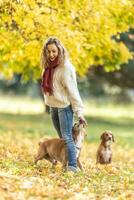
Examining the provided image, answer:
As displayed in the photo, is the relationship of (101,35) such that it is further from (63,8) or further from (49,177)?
(49,177)

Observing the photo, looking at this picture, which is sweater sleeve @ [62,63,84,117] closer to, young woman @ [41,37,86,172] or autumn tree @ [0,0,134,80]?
young woman @ [41,37,86,172]

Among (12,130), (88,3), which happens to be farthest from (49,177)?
(12,130)

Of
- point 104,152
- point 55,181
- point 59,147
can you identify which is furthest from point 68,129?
point 104,152

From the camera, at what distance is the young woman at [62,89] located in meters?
10.9

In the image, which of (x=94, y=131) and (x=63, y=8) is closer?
(x=63, y=8)

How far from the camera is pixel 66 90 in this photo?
1099 centimetres

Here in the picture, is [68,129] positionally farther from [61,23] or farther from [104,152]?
[61,23]

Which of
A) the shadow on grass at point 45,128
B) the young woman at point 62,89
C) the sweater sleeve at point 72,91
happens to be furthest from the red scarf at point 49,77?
the shadow on grass at point 45,128

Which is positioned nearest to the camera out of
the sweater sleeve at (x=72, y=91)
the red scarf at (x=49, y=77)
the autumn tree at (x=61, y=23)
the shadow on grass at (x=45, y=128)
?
the sweater sleeve at (x=72, y=91)

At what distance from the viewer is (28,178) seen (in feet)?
32.1

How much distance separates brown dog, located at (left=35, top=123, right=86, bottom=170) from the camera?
436 inches

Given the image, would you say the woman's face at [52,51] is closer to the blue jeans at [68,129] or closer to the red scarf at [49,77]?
the red scarf at [49,77]

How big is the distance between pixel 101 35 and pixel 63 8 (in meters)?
2.62

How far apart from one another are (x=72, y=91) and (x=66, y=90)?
0.50 ft
